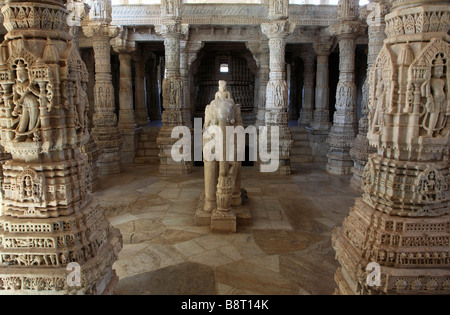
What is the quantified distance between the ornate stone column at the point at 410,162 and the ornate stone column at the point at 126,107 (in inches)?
348

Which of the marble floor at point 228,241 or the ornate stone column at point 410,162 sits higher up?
the ornate stone column at point 410,162

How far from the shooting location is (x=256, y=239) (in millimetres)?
4879

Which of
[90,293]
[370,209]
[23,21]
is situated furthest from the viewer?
[370,209]

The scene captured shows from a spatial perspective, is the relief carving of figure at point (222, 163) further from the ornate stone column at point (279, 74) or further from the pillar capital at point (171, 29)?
the pillar capital at point (171, 29)

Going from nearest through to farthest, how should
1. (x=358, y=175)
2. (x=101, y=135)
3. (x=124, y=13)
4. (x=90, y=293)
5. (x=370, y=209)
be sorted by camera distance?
(x=90, y=293)
(x=370, y=209)
(x=358, y=175)
(x=101, y=135)
(x=124, y=13)

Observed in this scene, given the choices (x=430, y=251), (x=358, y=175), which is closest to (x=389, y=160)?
(x=430, y=251)

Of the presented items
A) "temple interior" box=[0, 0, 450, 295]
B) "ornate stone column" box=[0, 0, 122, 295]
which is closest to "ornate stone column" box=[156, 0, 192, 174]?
"temple interior" box=[0, 0, 450, 295]

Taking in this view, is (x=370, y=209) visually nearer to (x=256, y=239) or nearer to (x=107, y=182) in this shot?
(x=256, y=239)

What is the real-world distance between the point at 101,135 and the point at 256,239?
229 inches

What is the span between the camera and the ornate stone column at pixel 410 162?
8.48ft

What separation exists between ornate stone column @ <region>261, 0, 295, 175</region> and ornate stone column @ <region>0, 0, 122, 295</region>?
6.68 m

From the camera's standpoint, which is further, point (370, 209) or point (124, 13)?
point (124, 13)

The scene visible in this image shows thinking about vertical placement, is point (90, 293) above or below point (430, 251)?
below

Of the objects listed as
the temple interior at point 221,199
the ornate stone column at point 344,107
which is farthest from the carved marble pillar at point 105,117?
the ornate stone column at point 344,107
